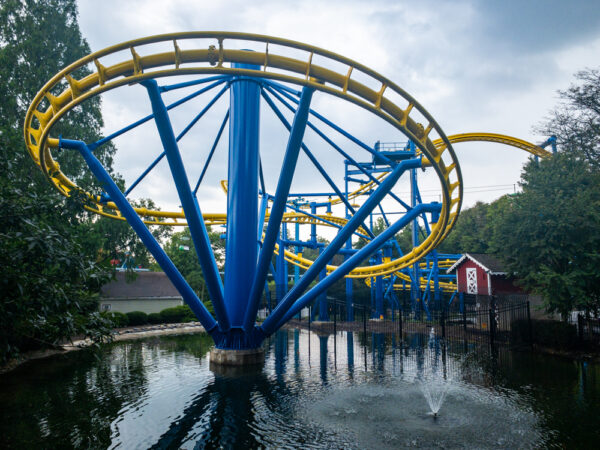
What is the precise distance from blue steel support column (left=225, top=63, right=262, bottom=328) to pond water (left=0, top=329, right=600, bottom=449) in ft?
9.37

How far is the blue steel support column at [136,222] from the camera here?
12148 mm

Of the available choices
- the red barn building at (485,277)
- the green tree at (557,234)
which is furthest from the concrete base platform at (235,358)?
the red barn building at (485,277)

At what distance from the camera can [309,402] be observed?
10.5m

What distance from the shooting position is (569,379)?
495 inches

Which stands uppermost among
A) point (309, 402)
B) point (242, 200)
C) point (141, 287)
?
point (242, 200)

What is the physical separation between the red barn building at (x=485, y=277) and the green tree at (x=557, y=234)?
31.3 ft

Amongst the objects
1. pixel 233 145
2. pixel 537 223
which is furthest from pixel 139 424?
pixel 537 223

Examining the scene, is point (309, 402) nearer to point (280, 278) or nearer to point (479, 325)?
point (479, 325)

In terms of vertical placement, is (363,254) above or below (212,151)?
below

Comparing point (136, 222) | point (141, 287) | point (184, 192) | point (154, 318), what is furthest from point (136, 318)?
point (184, 192)

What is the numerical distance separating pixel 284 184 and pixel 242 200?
15.0 feet

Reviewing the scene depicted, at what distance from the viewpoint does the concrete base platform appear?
50.0 ft

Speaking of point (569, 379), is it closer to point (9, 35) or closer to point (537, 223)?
point (537, 223)

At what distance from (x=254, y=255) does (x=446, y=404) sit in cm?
842
